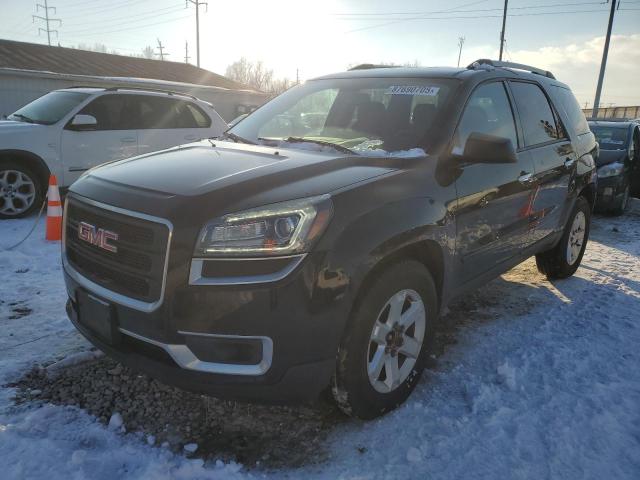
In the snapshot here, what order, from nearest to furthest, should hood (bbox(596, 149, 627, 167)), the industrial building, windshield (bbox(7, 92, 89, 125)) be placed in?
windshield (bbox(7, 92, 89, 125))
hood (bbox(596, 149, 627, 167))
the industrial building

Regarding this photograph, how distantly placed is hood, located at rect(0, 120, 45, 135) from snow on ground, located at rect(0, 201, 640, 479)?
3128mm

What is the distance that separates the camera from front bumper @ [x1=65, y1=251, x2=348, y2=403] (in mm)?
1979

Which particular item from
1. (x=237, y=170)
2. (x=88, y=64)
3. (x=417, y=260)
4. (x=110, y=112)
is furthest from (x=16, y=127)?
(x=88, y=64)

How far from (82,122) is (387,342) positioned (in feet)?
20.3

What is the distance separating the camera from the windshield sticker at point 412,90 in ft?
10.3

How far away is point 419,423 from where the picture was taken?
101 inches

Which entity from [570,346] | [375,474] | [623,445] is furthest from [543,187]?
[375,474]

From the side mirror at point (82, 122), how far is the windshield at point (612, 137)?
8818mm

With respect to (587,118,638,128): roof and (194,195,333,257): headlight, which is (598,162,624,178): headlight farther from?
(194,195,333,257): headlight

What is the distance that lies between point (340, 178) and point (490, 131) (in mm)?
1506

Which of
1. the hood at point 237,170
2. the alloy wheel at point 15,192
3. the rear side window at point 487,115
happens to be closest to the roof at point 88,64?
the alloy wheel at point 15,192

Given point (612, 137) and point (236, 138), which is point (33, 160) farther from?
point (612, 137)

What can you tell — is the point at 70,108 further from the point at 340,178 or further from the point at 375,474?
the point at 375,474

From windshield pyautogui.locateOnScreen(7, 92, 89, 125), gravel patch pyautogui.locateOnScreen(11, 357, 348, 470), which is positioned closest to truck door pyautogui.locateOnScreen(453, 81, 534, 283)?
gravel patch pyautogui.locateOnScreen(11, 357, 348, 470)
